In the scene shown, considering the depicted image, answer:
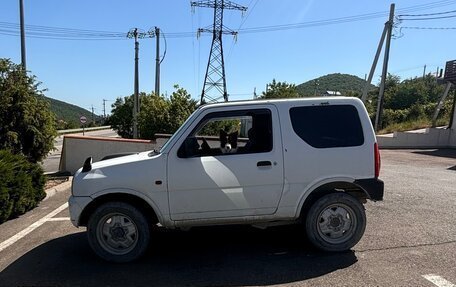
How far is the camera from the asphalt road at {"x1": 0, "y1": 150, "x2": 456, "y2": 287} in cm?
435

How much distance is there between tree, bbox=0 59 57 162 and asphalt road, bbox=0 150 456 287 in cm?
367

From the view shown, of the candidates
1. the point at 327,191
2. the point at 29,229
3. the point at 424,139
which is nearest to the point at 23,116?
the point at 29,229

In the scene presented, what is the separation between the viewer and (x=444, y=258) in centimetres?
486

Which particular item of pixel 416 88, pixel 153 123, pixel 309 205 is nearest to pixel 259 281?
pixel 309 205

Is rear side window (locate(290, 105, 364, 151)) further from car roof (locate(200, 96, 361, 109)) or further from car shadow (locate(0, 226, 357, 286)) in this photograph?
car shadow (locate(0, 226, 357, 286))

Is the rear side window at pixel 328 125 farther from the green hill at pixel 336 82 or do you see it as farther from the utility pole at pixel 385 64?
the green hill at pixel 336 82

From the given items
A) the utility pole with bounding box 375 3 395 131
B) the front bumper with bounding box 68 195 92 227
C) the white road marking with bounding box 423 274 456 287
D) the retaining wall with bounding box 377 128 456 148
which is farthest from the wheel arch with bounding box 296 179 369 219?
the utility pole with bounding box 375 3 395 131

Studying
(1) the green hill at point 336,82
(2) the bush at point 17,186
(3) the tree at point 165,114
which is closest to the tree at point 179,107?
(3) the tree at point 165,114

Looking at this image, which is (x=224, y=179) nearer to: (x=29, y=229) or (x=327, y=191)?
(x=327, y=191)

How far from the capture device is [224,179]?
4906mm

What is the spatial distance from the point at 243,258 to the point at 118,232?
1569 millimetres

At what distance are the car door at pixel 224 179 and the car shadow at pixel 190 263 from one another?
1.82 feet

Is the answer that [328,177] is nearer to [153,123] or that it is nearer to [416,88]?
[153,123]

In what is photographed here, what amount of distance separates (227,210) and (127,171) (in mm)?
1294
